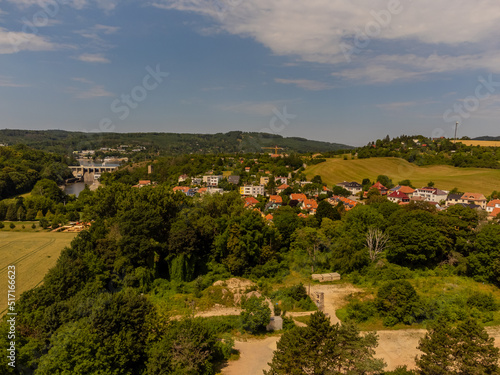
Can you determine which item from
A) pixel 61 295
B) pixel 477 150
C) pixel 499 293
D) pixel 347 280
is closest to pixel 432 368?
pixel 347 280

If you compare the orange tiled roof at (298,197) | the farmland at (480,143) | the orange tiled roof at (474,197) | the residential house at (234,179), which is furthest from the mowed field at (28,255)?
the farmland at (480,143)

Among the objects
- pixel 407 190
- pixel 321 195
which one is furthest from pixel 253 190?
pixel 407 190

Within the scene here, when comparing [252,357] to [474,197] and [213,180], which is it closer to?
[474,197]

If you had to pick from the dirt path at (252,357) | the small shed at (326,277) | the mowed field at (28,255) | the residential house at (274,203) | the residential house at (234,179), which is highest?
the residential house at (234,179)

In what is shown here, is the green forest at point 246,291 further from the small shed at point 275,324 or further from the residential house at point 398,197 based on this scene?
the residential house at point 398,197

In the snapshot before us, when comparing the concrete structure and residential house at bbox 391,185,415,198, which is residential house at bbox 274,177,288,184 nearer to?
residential house at bbox 391,185,415,198

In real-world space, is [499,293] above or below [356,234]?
below

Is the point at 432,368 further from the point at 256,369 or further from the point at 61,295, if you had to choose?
the point at 61,295
